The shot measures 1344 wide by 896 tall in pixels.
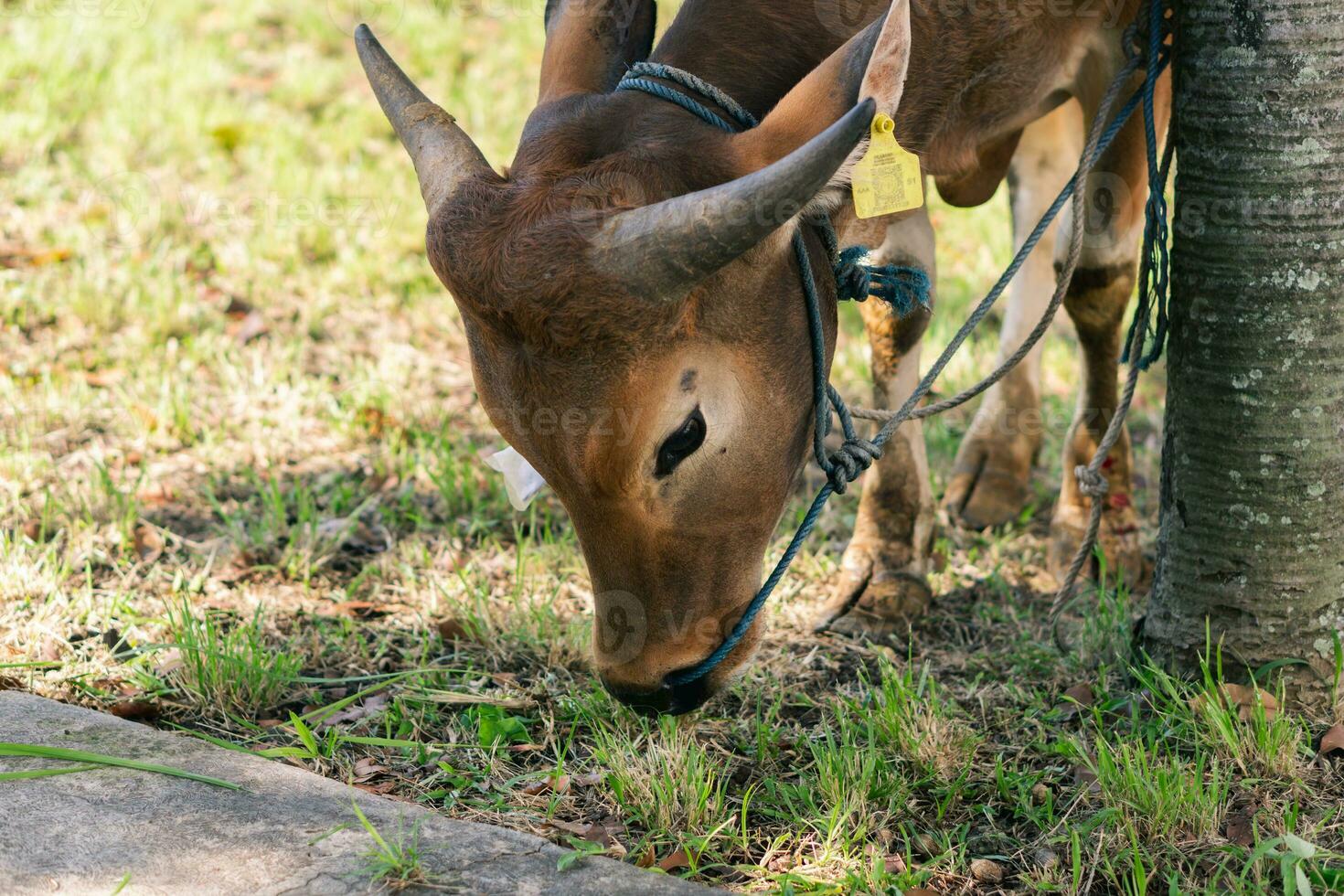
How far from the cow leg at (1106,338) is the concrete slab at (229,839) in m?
2.25

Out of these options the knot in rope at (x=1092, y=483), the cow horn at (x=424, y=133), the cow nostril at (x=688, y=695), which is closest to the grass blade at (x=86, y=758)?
the cow nostril at (x=688, y=695)

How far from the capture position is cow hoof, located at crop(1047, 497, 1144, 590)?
4.25 m

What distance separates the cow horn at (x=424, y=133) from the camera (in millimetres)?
2750

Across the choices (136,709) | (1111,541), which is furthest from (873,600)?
(136,709)

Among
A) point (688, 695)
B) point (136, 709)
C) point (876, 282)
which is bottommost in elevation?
point (136, 709)

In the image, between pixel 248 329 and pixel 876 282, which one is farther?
pixel 248 329

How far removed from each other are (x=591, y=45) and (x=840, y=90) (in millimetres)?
863

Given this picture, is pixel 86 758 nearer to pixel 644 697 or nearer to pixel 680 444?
pixel 644 697

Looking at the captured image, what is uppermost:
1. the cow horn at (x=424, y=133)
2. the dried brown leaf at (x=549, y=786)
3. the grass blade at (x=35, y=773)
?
the cow horn at (x=424, y=133)

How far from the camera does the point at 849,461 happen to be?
299cm

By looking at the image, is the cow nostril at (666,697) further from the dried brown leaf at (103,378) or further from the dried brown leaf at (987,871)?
the dried brown leaf at (103,378)

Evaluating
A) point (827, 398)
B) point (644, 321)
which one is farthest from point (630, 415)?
point (827, 398)

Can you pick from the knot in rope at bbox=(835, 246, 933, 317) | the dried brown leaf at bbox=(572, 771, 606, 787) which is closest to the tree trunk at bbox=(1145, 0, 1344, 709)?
the knot in rope at bbox=(835, 246, 933, 317)

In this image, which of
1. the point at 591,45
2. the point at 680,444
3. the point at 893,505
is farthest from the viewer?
the point at 893,505
